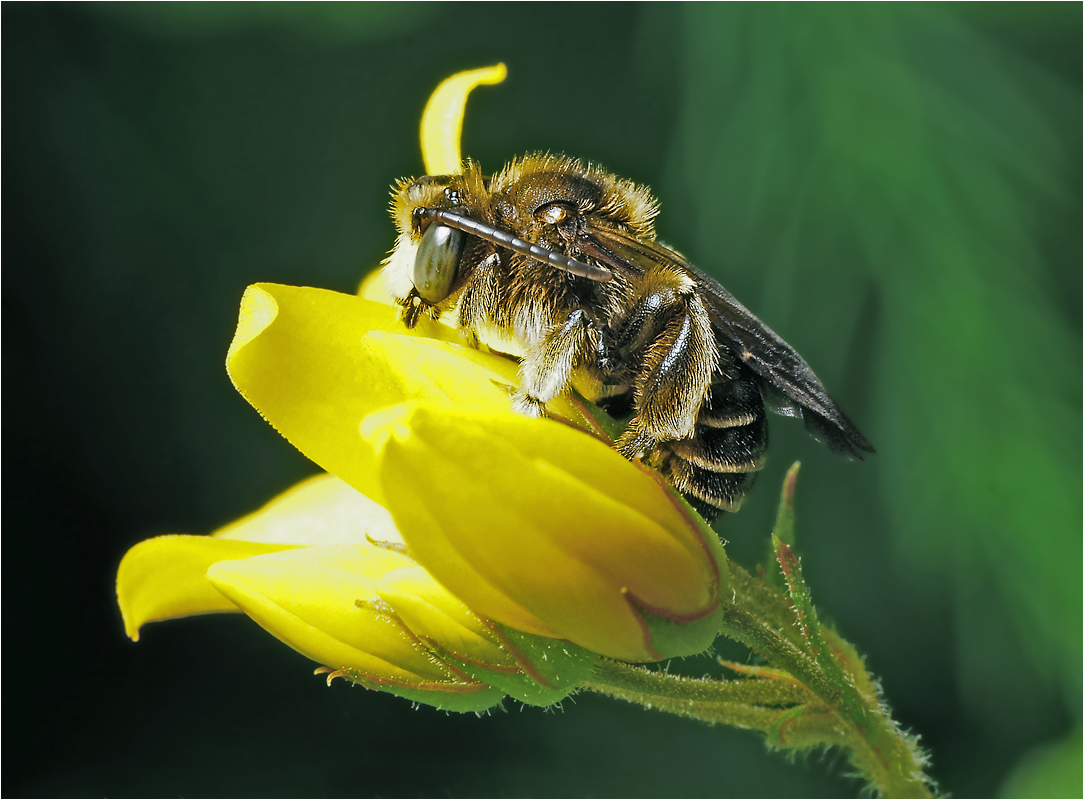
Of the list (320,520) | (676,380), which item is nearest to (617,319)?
(676,380)

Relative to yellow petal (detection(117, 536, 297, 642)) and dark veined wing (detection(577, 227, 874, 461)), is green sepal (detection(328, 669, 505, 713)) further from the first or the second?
dark veined wing (detection(577, 227, 874, 461))

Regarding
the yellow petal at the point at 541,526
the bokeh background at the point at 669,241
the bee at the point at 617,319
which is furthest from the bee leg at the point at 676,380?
the bokeh background at the point at 669,241

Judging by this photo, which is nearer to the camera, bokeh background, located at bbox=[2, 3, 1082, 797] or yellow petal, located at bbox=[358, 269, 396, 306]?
yellow petal, located at bbox=[358, 269, 396, 306]

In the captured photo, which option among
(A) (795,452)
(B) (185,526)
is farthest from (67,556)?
(A) (795,452)

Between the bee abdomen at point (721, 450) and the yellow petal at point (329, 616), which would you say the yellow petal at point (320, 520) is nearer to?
the yellow petal at point (329, 616)

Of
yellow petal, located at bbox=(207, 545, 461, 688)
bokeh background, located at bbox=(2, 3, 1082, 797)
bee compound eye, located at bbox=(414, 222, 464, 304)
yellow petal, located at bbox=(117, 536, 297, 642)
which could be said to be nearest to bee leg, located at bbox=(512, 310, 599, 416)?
bee compound eye, located at bbox=(414, 222, 464, 304)

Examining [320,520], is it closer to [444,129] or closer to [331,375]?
[331,375]
